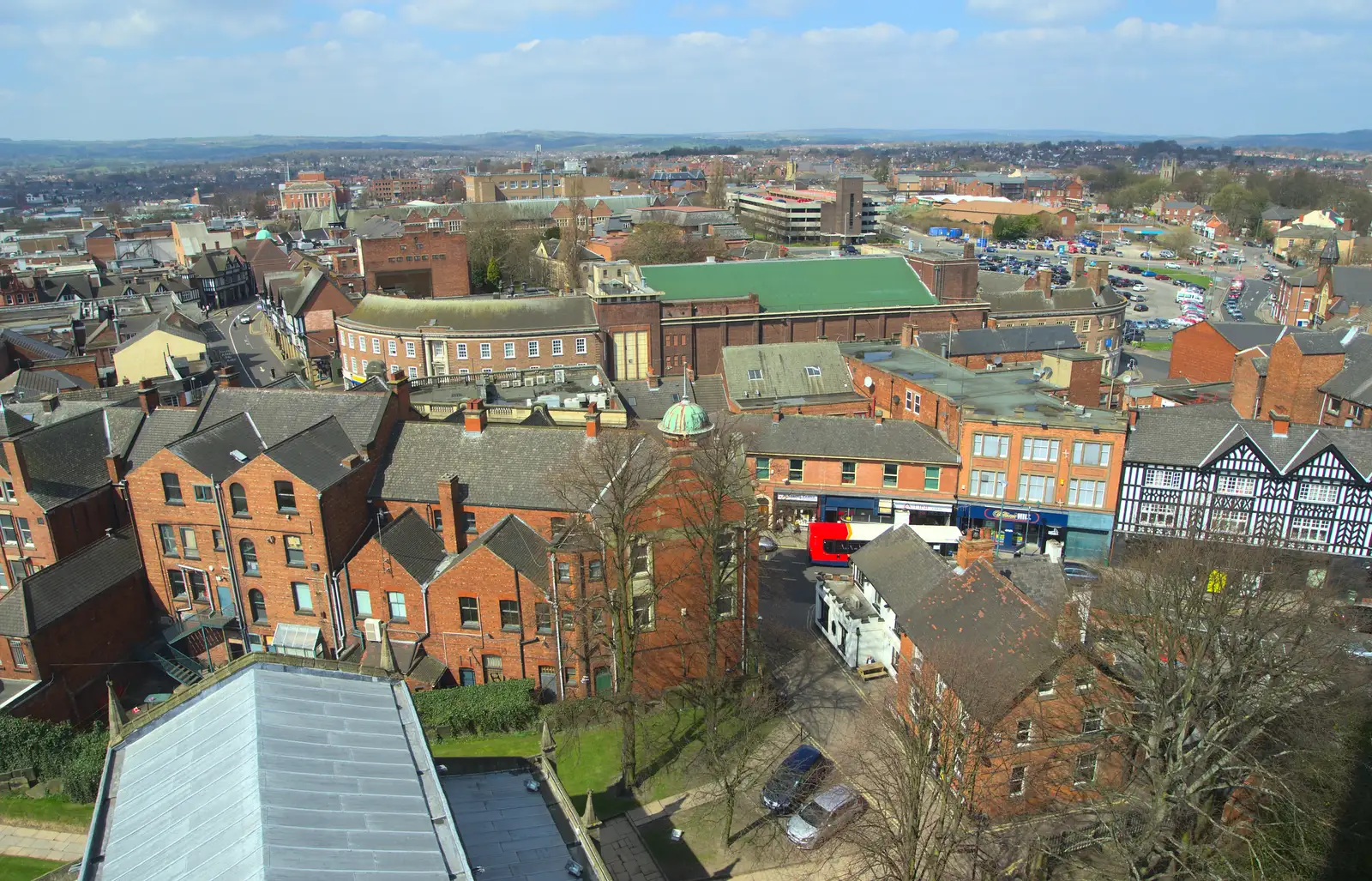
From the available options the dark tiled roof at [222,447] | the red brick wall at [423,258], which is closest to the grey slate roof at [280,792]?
the dark tiled roof at [222,447]

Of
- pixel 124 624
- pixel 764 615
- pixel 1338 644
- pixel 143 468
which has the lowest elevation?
pixel 764 615

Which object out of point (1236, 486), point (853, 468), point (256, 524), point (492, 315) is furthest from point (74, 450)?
point (1236, 486)

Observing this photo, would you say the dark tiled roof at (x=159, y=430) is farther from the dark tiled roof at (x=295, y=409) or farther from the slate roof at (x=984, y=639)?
the slate roof at (x=984, y=639)

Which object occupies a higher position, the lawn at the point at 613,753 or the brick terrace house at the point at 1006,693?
the brick terrace house at the point at 1006,693

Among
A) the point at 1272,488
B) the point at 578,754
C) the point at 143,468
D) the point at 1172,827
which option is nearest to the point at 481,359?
the point at 143,468

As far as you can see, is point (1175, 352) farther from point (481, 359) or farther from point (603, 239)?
point (603, 239)

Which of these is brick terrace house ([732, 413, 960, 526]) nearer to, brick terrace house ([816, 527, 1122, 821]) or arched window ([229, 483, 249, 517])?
brick terrace house ([816, 527, 1122, 821])

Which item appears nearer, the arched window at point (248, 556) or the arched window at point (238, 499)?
the arched window at point (238, 499)
